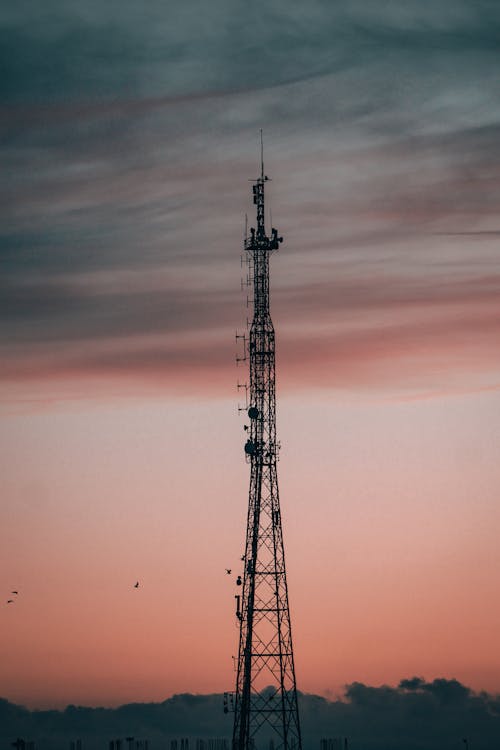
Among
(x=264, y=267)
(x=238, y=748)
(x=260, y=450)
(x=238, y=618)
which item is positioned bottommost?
(x=238, y=748)

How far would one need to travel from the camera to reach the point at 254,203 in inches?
5920

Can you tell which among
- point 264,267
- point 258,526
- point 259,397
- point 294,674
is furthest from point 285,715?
point 264,267

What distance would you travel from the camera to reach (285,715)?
145500mm

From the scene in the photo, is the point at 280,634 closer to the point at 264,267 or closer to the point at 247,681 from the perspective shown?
the point at 247,681

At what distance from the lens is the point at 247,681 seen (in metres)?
147

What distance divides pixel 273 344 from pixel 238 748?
3402cm

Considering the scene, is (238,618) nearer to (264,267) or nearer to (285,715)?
(285,715)

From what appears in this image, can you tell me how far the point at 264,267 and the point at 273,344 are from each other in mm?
6513

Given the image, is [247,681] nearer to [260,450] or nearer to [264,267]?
[260,450]

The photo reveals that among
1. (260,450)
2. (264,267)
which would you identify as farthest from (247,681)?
(264,267)

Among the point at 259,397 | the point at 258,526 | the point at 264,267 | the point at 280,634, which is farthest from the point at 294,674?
the point at 264,267

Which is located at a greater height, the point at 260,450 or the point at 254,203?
the point at 254,203

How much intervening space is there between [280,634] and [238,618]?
451 centimetres

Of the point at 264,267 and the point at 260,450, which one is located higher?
the point at 264,267
